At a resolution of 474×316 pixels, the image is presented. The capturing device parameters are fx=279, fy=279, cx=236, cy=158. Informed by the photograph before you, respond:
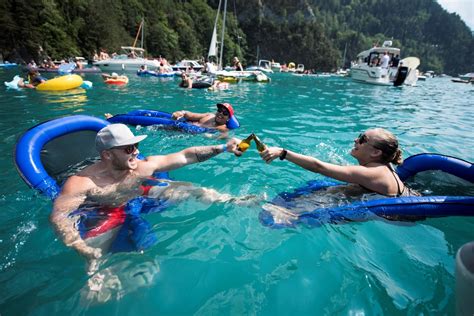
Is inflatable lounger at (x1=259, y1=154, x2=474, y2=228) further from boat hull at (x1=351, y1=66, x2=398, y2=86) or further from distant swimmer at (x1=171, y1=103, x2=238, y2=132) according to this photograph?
boat hull at (x1=351, y1=66, x2=398, y2=86)

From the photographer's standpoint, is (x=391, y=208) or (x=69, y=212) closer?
(x=69, y=212)

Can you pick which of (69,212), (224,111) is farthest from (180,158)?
(224,111)

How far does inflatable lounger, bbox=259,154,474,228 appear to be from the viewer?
2.92m

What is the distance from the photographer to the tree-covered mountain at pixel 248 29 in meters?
38.3

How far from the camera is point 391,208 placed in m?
2.93

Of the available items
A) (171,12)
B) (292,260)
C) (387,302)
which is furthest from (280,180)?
(171,12)

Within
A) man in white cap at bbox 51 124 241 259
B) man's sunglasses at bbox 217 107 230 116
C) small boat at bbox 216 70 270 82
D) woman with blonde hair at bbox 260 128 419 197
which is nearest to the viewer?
man in white cap at bbox 51 124 241 259

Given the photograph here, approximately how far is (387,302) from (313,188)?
5.75ft

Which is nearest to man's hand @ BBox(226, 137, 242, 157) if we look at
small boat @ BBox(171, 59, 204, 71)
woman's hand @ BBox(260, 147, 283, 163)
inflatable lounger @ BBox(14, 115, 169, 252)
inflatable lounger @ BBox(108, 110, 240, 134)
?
woman's hand @ BBox(260, 147, 283, 163)

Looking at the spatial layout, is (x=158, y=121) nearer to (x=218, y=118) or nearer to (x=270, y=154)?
(x=218, y=118)

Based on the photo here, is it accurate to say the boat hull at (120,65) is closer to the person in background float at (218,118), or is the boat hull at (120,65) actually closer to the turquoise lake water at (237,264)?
the person in background float at (218,118)

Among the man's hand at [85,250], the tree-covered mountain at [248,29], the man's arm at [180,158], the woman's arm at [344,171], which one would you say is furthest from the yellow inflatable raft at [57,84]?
the tree-covered mountain at [248,29]

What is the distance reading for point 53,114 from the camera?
8875 millimetres

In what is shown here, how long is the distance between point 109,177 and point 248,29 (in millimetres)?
95589
